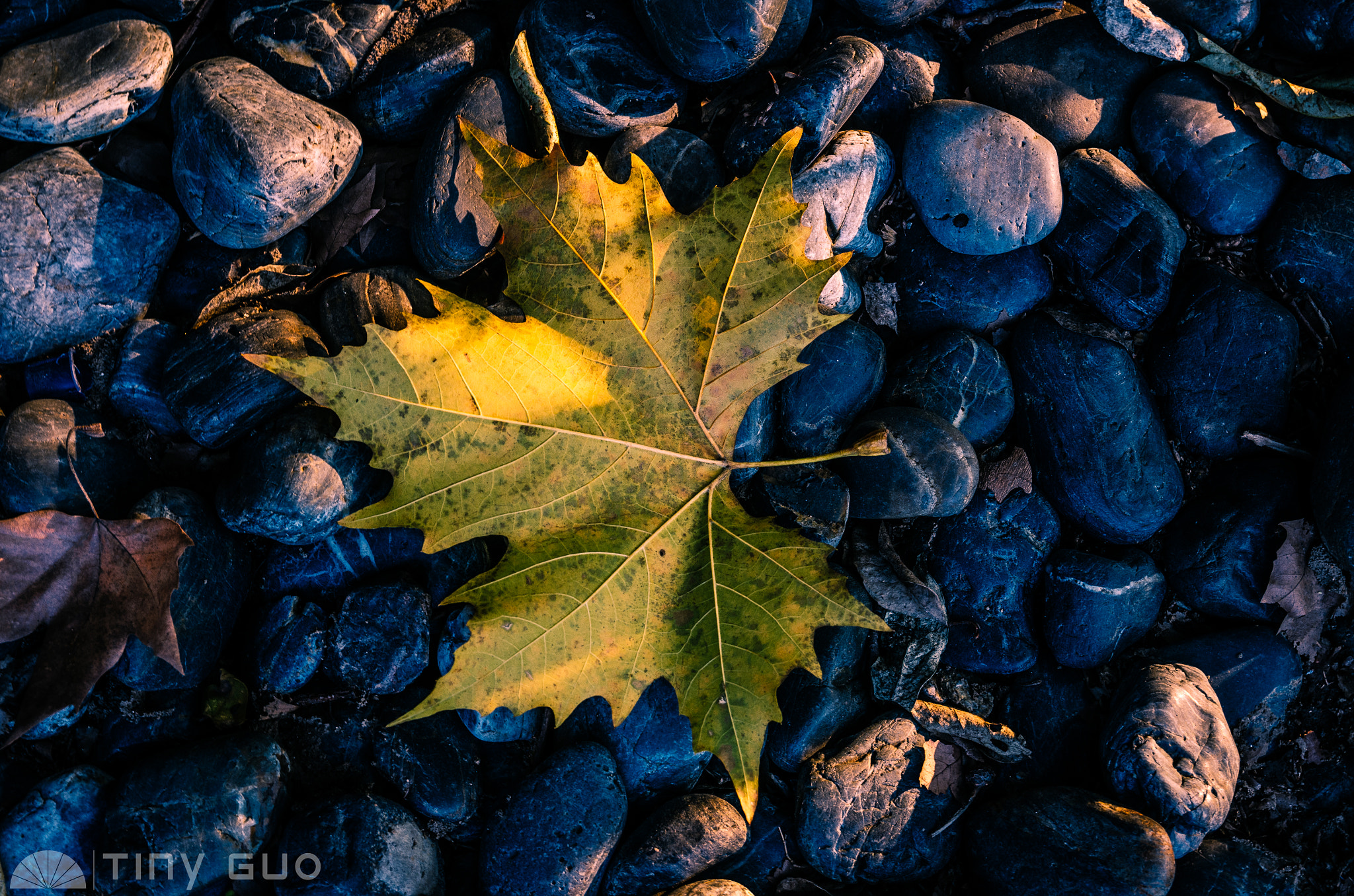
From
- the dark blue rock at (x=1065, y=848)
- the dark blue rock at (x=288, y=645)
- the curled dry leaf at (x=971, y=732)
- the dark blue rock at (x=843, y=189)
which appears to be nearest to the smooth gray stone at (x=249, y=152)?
the dark blue rock at (x=288, y=645)

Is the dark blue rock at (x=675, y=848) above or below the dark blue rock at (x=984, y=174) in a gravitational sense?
below

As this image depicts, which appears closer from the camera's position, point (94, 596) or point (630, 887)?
point (94, 596)

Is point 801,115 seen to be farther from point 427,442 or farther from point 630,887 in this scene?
point 630,887

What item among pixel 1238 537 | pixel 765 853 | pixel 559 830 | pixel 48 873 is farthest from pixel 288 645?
pixel 1238 537

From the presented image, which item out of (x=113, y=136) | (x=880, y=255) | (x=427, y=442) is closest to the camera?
(x=427, y=442)

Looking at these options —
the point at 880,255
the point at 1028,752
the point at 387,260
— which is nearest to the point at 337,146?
the point at 387,260

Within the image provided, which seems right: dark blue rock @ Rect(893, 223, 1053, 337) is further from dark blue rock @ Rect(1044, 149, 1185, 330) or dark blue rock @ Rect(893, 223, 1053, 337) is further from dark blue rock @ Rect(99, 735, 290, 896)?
dark blue rock @ Rect(99, 735, 290, 896)

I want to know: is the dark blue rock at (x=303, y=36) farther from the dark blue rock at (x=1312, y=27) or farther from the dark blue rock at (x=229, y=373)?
the dark blue rock at (x=1312, y=27)
